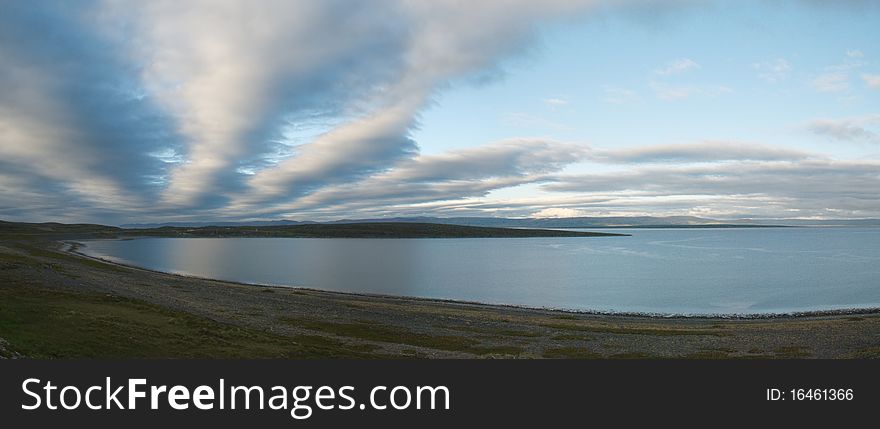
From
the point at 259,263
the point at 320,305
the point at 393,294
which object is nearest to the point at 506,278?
the point at 393,294

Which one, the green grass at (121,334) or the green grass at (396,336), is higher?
the green grass at (121,334)

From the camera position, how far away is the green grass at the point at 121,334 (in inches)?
848

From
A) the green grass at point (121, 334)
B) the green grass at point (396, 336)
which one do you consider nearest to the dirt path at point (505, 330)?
the green grass at point (396, 336)

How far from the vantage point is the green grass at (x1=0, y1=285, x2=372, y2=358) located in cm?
2153

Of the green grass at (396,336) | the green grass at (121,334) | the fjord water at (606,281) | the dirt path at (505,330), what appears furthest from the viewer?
the fjord water at (606,281)

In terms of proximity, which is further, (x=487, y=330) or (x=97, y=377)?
(x=487, y=330)

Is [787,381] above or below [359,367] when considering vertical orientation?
below

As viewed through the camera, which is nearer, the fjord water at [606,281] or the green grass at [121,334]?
the green grass at [121,334]

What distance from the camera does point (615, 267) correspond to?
4594 inches

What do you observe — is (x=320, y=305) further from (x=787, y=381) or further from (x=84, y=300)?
(x=787, y=381)

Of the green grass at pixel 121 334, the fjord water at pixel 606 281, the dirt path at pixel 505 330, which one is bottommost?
the fjord water at pixel 606 281

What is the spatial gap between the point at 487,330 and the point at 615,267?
8563 centimetres

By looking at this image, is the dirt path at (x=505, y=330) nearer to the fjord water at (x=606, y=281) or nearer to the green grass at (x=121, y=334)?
the green grass at (x=121, y=334)

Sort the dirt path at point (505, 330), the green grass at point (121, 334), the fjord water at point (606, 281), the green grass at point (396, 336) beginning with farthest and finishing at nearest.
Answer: the fjord water at point (606, 281)
the green grass at point (396, 336)
the dirt path at point (505, 330)
the green grass at point (121, 334)
